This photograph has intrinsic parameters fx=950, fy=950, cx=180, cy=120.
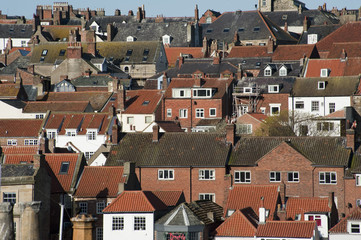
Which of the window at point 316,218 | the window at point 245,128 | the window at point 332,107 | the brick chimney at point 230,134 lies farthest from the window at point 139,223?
the window at point 332,107

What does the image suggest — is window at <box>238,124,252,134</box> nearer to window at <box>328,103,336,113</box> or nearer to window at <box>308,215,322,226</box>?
window at <box>328,103,336,113</box>

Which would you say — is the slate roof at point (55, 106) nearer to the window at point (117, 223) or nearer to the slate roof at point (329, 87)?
the slate roof at point (329, 87)

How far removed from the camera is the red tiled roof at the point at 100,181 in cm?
6047

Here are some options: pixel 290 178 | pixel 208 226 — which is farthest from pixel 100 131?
pixel 208 226

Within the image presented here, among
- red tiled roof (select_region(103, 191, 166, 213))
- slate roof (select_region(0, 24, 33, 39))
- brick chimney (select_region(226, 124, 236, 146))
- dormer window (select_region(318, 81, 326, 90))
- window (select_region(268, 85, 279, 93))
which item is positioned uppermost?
slate roof (select_region(0, 24, 33, 39))

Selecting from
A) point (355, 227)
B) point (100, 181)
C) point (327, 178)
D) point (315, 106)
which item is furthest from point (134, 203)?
point (315, 106)

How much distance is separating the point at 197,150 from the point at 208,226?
1279cm

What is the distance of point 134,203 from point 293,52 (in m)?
52.1

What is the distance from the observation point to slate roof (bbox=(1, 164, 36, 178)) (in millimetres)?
56175

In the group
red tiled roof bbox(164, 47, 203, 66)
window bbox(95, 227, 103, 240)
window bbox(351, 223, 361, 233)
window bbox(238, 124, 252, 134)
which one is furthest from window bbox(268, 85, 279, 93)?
window bbox(351, 223, 361, 233)

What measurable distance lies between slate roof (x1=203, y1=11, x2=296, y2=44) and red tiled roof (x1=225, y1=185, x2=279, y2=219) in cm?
6063

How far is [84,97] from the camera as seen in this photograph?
310 ft

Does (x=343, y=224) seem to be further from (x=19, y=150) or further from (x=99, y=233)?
(x=19, y=150)

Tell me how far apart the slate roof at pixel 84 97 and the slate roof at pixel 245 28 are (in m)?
31.2
